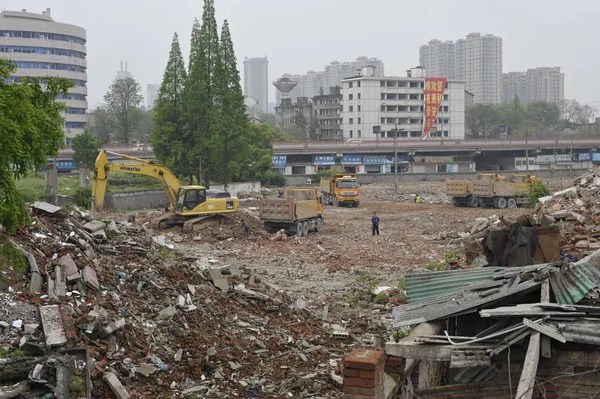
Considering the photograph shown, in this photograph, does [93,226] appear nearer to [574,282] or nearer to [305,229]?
[574,282]

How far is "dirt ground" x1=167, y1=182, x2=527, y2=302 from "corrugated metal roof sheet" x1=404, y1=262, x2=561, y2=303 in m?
7.49

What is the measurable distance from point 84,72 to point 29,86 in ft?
317

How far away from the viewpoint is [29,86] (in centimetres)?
970

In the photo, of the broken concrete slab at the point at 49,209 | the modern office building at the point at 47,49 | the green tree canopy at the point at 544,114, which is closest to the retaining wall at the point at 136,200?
the broken concrete slab at the point at 49,209

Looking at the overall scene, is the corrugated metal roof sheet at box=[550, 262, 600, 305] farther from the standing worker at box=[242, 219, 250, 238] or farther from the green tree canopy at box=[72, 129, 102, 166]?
the green tree canopy at box=[72, 129, 102, 166]

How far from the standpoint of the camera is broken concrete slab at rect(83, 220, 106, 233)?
49.3 ft

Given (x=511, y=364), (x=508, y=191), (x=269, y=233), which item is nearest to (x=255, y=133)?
(x=508, y=191)

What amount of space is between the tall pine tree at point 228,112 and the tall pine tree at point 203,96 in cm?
48

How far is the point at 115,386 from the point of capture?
930 cm

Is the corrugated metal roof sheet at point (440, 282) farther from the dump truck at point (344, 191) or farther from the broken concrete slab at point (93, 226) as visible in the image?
the dump truck at point (344, 191)

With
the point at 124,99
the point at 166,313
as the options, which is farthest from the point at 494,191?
the point at 124,99

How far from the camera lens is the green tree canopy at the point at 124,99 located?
8694 centimetres

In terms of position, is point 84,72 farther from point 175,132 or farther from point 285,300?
point 285,300

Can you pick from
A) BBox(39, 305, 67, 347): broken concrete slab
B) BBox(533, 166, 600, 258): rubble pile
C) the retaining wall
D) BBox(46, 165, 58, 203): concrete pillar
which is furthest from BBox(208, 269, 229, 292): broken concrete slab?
the retaining wall
